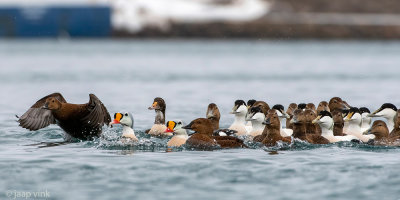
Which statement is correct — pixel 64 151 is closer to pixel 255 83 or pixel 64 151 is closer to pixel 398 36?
pixel 255 83

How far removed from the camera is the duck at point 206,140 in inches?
597

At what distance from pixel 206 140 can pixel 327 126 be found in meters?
2.60

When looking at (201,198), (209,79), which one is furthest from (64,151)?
(209,79)

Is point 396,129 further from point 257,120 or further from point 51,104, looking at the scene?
point 51,104

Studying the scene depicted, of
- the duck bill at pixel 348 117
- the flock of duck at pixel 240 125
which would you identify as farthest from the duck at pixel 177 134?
the duck bill at pixel 348 117

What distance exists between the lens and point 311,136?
15.9 m

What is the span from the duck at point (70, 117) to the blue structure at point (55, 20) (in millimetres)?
84995

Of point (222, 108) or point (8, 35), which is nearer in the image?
point (222, 108)

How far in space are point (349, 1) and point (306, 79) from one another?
218 ft

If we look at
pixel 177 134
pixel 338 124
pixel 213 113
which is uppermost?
pixel 213 113

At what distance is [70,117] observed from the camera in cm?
1666

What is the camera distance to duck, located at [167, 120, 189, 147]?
50.7 ft

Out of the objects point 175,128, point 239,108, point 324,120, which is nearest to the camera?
point 175,128

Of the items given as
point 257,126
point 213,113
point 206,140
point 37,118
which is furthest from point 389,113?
point 37,118
